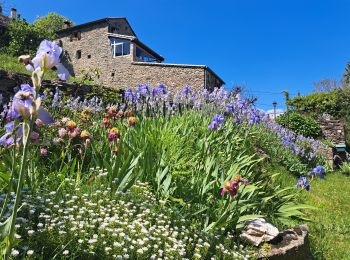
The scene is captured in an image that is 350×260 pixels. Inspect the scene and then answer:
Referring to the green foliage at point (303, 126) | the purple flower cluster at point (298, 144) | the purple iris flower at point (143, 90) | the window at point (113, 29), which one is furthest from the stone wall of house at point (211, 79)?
the purple iris flower at point (143, 90)

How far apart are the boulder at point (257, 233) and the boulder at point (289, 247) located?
0.25 ft

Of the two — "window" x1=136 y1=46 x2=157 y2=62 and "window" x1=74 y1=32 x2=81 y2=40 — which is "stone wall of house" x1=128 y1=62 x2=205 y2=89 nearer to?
"window" x1=136 y1=46 x2=157 y2=62

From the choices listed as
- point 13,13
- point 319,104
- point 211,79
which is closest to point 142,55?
point 211,79

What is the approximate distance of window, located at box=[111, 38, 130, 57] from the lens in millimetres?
30297

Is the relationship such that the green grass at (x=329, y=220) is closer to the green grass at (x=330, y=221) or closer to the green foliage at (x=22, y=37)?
the green grass at (x=330, y=221)

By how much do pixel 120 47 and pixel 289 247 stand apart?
2922cm

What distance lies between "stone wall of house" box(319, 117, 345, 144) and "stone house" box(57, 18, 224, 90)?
9.89 m

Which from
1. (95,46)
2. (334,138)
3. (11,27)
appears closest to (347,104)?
(334,138)

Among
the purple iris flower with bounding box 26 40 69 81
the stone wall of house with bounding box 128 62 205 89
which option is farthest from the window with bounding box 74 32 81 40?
the purple iris flower with bounding box 26 40 69 81

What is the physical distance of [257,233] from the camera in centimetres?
334

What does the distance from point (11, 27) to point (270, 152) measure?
95.9ft

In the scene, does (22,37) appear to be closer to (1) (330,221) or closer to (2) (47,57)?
(1) (330,221)

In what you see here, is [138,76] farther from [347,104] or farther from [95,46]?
[347,104]

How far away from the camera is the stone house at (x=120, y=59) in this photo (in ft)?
84.3
